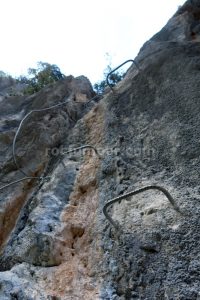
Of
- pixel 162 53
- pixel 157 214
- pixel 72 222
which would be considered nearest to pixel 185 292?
pixel 157 214

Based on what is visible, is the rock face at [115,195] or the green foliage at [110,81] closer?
the rock face at [115,195]

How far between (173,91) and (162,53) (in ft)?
4.22

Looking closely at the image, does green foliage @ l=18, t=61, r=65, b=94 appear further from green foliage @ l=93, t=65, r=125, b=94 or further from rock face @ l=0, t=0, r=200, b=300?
rock face @ l=0, t=0, r=200, b=300

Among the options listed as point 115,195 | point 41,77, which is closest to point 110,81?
point 41,77

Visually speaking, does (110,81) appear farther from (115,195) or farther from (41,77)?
(115,195)

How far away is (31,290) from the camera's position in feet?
13.9

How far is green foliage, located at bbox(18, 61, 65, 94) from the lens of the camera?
569 inches

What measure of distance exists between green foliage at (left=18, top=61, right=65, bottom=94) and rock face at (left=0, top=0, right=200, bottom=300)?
20.9 ft

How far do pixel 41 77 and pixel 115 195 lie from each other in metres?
10.7

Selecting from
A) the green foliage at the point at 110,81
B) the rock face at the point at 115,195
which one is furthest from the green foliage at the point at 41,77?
the rock face at the point at 115,195

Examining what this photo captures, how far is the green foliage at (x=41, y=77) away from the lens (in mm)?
14461

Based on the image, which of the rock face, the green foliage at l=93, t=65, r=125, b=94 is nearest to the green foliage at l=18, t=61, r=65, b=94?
the green foliage at l=93, t=65, r=125, b=94

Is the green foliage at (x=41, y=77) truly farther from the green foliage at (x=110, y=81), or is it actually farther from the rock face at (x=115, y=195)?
the rock face at (x=115, y=195)

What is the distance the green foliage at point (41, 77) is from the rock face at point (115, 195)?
6.37 m
